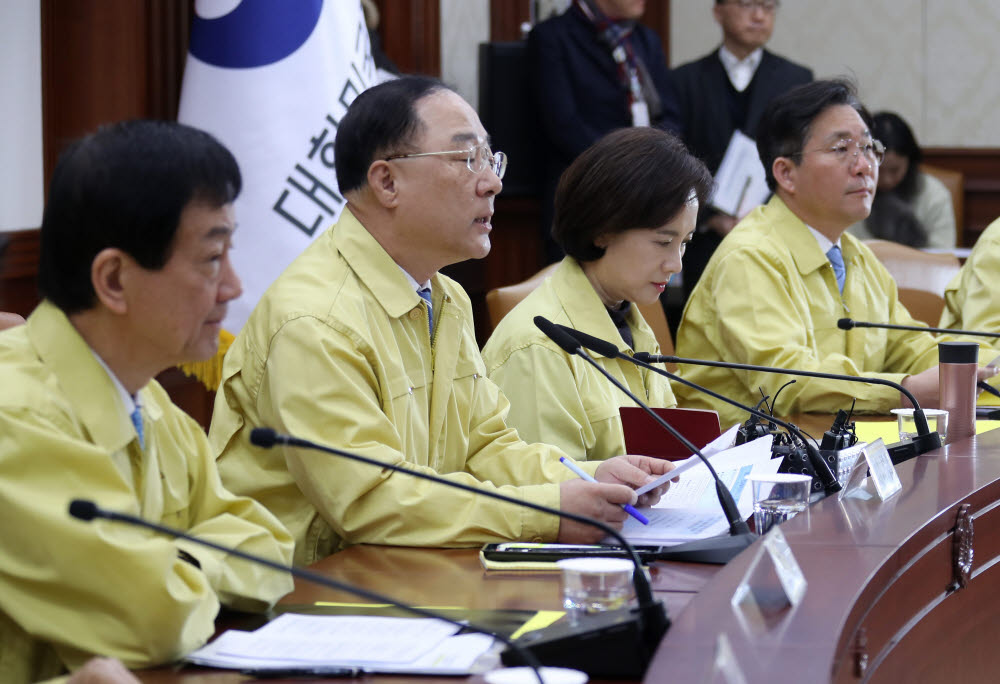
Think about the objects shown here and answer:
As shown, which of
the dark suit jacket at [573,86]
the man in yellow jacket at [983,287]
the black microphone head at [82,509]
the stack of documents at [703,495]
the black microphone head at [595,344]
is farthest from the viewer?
the dark suit jacket at [573,86]

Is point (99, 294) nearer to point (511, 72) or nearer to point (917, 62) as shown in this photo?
point (511, 72)

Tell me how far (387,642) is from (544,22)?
3595 mm

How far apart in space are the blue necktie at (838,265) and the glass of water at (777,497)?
1587 millimetres

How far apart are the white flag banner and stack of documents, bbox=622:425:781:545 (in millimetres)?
1326

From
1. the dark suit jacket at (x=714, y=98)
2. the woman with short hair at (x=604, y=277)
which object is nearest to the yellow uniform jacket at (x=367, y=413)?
the woman with short hair at (x=604, y=277)

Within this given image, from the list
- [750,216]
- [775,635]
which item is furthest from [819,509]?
[750,216]

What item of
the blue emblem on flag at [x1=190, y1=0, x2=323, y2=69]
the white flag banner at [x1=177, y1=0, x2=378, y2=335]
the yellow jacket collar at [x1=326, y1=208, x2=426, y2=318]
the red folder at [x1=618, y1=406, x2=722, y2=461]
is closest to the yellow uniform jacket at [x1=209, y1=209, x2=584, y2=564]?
the yellow jacket collar at [x1=326, y1=208, x2=426, y2=318]

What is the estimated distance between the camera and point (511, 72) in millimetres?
4766

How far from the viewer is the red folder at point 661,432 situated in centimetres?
193

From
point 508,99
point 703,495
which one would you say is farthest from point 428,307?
point 508,99

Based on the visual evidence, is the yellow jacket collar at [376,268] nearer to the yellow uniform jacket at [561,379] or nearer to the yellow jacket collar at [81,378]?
the yellow uniform jacket at [561,379]

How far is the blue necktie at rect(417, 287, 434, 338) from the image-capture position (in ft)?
6.82

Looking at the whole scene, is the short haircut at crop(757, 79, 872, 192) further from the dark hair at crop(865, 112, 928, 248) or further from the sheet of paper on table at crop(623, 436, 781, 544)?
the dark hair at crop(865, 112, 928, 248)

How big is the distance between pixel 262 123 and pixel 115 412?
5.82ft
